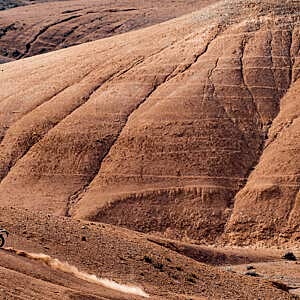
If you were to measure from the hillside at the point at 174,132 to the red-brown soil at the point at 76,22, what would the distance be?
2905 inches

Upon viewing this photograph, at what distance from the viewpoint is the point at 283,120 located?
245ft

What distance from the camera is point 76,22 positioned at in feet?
568

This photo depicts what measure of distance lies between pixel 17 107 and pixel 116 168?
51.3 feet

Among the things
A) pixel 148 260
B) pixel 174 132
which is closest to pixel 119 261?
pixel 148 260

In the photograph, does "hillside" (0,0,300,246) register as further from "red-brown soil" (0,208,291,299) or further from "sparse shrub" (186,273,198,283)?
"sparse shrub" (186,273,198,283)

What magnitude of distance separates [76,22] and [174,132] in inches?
4085

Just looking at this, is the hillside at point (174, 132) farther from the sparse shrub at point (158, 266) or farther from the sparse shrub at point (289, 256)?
the sparse shrub at point (158, 266)

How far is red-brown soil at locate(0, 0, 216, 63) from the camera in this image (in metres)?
165

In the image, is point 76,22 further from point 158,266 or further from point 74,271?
point 74,271

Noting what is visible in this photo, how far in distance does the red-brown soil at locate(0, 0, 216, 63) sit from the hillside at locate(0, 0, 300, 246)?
7378 centimetres

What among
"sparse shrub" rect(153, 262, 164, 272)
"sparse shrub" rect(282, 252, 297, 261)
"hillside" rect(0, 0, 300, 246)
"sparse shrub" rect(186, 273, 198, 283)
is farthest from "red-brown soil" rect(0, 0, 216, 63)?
"sparse shrub" rect(153, 262, 164, 272)

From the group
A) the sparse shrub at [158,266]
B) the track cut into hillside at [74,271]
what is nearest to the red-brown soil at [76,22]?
the sparse shrub at [158,266]

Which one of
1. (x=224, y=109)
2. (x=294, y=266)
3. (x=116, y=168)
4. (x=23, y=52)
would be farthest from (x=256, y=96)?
(x=23, y=52)

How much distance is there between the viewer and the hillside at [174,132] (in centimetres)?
6606
